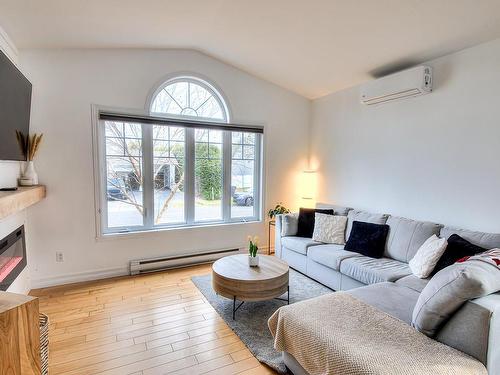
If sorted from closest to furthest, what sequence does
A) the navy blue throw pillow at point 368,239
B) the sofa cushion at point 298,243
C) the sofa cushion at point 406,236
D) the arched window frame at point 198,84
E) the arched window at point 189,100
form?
the sofa cushion at point 406,236 < the navy blue throw pillow at point 368,239 < the sofa cushion at point 298,243 < the arched window frame at point 198,84 < the arched window at point 189,100

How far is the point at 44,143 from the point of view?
3.11m

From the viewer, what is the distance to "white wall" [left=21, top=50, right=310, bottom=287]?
10.2ft

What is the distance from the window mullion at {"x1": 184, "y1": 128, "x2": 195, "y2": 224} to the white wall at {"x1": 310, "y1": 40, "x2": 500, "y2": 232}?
2156 millimetres

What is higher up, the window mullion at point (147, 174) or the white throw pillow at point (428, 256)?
the window mullion at point (147, 174)

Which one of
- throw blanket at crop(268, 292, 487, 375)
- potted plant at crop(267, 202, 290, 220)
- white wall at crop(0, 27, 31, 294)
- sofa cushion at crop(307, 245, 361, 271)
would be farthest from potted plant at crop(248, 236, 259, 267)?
white wall at crop(0, 27, 31, 294)

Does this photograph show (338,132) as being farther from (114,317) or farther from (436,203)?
(114,317)

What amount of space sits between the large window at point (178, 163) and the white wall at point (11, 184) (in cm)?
82

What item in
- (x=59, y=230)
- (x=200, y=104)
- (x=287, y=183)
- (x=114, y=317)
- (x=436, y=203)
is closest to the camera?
(x=114, y=317)

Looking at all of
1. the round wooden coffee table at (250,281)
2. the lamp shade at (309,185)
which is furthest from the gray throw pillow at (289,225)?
the round wooden coffee table at (250,281)

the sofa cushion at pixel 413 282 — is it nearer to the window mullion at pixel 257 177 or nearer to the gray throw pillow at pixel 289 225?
the gray throw pillow at pixel 289 225

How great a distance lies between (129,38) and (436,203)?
3793 mm

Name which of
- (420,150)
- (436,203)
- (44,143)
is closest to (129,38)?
(44,143)

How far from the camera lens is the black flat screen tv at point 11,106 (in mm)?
2035

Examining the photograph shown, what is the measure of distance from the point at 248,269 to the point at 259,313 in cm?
41
